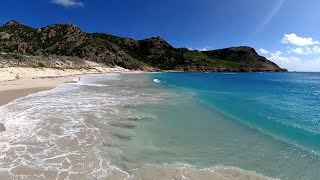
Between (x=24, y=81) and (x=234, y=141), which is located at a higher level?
(x=24, y=81)

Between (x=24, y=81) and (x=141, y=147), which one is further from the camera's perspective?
(x=24, y=81)

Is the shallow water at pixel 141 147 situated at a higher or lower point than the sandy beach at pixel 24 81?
lower

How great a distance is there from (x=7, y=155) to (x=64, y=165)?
2.91 meters

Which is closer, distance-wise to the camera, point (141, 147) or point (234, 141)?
point (141, 147)

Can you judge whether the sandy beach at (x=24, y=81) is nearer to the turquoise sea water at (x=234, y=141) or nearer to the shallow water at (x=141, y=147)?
the shallow water at (x=141, y=147)

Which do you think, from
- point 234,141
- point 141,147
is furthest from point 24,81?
point 234,141

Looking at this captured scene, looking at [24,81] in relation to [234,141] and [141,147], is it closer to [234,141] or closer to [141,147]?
[141,147]

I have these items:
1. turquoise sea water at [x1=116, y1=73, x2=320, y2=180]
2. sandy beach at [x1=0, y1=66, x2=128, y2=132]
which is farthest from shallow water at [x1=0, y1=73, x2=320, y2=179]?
sandy beach at [x1=0, y1=66, x2=128, y2=132]

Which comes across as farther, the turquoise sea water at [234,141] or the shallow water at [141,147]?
the turquoise sea water at [234,141]

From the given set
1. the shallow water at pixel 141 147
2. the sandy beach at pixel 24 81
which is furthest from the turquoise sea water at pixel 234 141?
the sandy beach at pixel 24 81

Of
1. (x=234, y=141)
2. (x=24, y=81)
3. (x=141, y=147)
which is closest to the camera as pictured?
(x=141, y=147)

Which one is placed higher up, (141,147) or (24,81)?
(24,81)

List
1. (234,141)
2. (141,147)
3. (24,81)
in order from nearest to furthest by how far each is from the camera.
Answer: (141,147)
(234,141)
(24,81)

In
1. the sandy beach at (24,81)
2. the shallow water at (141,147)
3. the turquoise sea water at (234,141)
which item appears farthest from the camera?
the sandy beach at (24,81)
